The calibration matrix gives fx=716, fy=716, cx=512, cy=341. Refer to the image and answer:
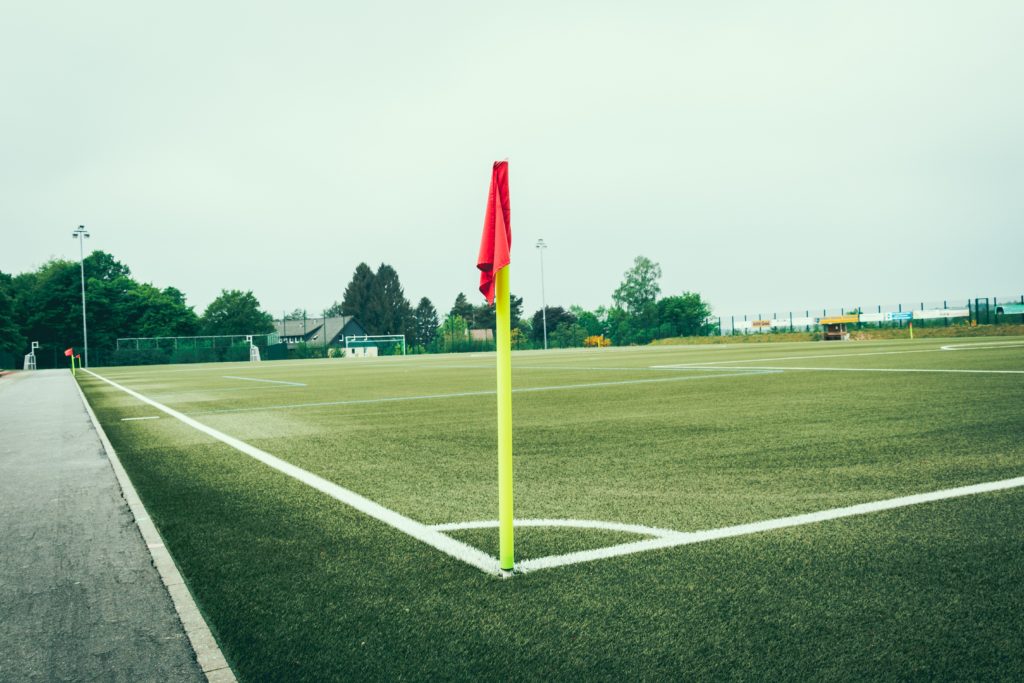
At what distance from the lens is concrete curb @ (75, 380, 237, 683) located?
203 centimetres

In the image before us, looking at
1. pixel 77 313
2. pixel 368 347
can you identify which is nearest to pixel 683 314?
pixel 368 347

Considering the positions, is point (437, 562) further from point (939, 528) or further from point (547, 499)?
point (939, 528)

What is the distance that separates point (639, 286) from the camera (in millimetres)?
98875

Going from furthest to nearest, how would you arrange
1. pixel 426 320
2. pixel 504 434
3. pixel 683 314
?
pixel 426 320
pixel 683 314
pixel 504 434

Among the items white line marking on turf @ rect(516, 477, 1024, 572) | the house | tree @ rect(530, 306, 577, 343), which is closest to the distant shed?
white line marking on turf @ rect(516, 477, 1024, 572)

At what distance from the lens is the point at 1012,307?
46.8 m

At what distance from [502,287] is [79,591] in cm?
201

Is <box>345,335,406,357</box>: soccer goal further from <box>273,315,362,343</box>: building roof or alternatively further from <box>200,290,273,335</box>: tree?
<box>273,315,362,343</box>: building roof

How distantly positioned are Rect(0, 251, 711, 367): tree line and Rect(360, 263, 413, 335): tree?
0.15 meters

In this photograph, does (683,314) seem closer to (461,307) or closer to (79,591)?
(461,307)

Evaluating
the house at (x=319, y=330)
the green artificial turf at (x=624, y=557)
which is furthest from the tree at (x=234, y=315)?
the green artificial turf at (x=624, y=557)

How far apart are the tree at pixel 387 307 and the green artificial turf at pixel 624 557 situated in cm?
10141

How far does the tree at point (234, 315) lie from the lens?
79062mm

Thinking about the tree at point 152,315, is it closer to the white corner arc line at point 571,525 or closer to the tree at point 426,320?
the tree at point 426,320
